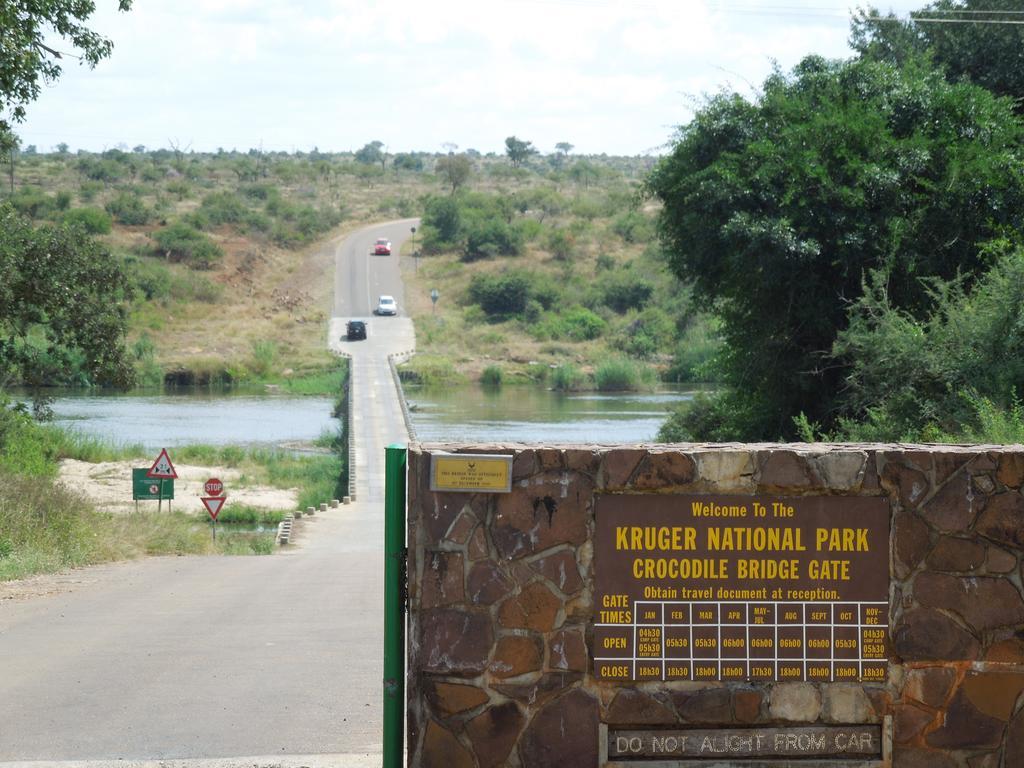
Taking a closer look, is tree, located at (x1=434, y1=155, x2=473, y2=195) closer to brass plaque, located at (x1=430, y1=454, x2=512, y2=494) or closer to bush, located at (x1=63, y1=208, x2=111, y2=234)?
bush, located at (x1=63, y1=208, x2=111, y2=234)

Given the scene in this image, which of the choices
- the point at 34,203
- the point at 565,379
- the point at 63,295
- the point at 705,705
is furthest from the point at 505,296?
the point at 705,705

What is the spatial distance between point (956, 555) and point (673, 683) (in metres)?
1.54

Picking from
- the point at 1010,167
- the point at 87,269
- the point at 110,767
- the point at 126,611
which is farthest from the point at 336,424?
the point at 110,767

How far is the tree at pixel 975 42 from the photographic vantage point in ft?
96.8

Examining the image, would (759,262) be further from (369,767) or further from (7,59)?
(369,767)

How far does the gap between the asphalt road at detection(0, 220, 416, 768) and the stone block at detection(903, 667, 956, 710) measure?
284 cm

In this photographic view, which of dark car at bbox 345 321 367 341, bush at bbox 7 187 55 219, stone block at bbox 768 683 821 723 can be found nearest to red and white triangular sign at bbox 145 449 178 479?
stone block at bbox 768 683 821 723

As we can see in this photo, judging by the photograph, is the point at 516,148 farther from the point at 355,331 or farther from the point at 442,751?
the point at 442,751

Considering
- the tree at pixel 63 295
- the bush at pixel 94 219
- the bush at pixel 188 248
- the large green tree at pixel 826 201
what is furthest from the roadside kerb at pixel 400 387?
the bush at pixel 94 219

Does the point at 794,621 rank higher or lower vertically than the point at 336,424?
higher

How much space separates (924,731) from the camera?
6.32 m

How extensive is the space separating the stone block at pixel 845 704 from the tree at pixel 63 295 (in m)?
17.9

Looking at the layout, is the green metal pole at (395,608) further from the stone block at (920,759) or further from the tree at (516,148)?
the tree at (516,148)

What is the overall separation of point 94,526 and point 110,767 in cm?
1359
